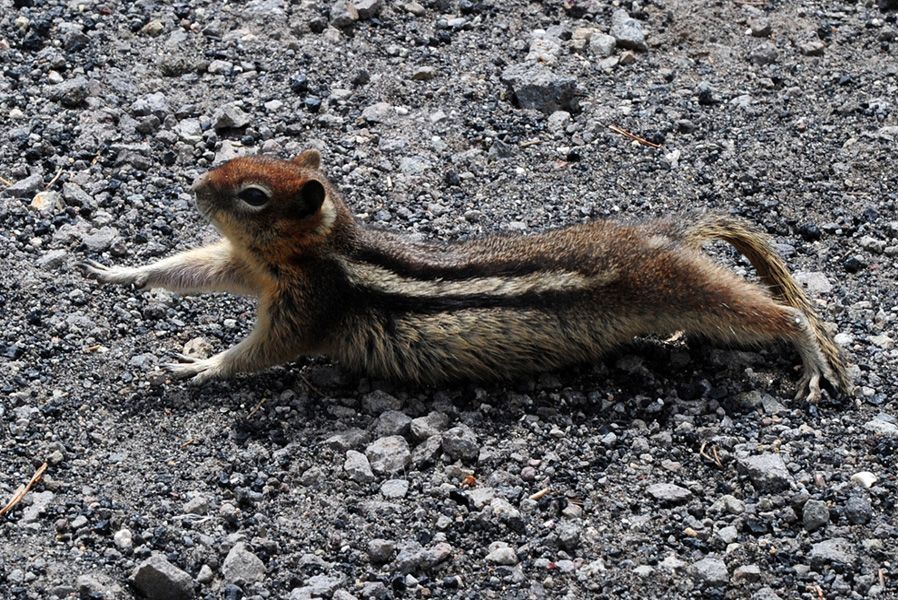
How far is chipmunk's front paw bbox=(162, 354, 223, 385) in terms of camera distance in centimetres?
615

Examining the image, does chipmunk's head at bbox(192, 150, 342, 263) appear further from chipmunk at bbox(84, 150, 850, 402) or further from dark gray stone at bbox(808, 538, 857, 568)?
dark gray stone at bbox(808, 538, 857, 568)

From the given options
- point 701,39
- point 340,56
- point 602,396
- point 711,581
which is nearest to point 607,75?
point 701,39

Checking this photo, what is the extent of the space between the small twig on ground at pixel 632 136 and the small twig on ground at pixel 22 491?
409 centimetres

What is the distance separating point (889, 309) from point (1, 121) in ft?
16.8

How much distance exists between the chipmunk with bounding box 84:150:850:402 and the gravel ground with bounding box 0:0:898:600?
16cm

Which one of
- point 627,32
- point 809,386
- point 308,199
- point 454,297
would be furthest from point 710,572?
point 627,32

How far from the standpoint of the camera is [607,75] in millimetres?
A: 8500

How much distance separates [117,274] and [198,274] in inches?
18.2

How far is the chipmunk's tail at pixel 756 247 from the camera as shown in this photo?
21.1 ft

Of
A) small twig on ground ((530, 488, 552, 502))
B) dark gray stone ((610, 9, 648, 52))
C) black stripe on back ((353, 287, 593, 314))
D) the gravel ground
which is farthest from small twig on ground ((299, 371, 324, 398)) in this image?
dark gray stone ((610, 9, 648, 52))

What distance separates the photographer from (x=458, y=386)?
20.5 feet

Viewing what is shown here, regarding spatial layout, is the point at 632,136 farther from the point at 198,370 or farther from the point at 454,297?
the point at 198,370

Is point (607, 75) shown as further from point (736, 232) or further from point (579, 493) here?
point (579, 493)

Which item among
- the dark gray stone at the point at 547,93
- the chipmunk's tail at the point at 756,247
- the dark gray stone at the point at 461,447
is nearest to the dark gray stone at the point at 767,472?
the chipmunk's tail at the point at 756,247
